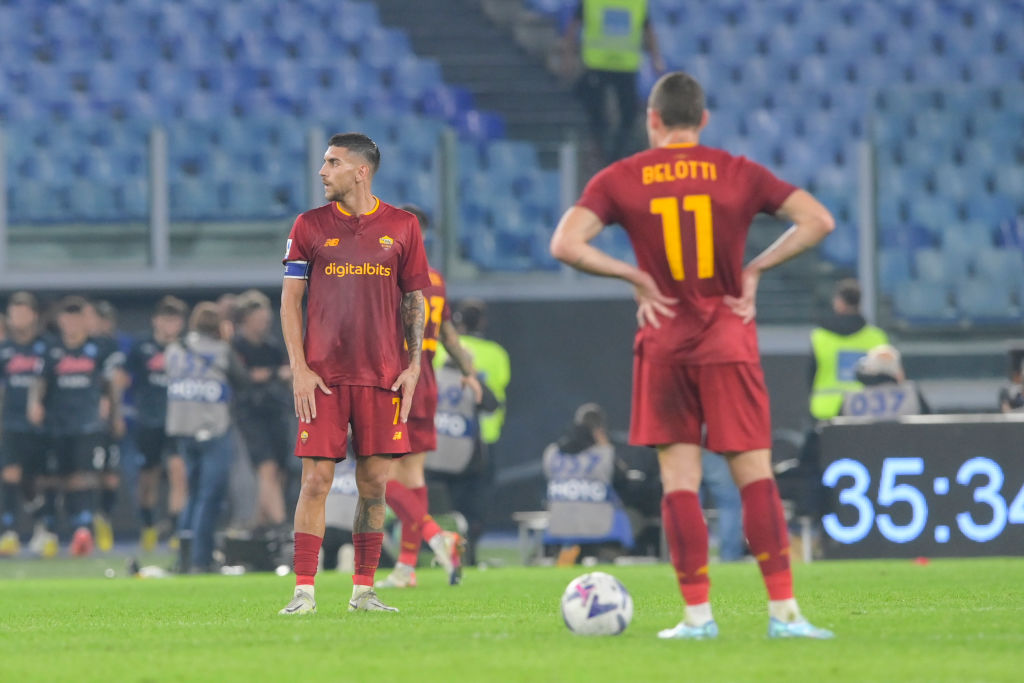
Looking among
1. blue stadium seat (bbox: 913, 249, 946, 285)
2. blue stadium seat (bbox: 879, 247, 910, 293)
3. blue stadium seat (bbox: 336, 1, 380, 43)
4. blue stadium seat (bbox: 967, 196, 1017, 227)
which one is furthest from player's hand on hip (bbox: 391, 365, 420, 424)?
blue stadium seat (bbox: 336, 1, 380, 43)

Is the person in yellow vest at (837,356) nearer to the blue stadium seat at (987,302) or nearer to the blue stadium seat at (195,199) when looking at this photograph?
the blue stadium seat at (987,302)

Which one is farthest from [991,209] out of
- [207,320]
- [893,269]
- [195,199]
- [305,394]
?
[305,394]

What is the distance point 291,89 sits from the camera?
63.2 feet

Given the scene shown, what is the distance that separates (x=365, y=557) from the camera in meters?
7.55

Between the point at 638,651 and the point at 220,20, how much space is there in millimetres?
15530

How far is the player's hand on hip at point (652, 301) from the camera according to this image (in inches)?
224

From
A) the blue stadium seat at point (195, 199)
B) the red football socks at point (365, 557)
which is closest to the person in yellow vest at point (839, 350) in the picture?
the blue stadium seat at point (195, 199)

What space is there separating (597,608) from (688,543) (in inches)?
19.8

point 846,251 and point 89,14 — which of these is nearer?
point 846,251

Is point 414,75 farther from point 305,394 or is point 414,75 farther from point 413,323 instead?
point 305,394

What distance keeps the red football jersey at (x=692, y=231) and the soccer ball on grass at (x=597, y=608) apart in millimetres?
870

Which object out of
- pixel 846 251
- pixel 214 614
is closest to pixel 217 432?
pixel 214 614

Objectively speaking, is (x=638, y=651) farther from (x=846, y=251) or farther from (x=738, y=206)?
(x=846, y=251)

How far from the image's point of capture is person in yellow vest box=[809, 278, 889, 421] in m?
13.7
